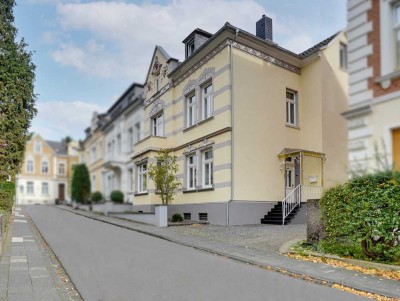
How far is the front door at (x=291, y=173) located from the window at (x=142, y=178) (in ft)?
27.7

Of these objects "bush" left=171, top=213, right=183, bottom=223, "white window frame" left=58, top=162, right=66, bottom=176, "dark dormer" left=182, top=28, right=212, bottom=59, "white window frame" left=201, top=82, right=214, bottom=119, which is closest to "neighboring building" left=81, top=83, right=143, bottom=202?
"dark dormer" left=182, top=28, right=212, bottom=59

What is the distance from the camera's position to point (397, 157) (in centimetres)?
272

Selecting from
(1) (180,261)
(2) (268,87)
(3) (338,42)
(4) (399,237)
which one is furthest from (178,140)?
(3) (338,42)

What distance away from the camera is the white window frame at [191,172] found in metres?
19.3

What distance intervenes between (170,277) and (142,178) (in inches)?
651

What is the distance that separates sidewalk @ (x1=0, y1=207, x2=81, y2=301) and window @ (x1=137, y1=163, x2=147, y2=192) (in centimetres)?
1217

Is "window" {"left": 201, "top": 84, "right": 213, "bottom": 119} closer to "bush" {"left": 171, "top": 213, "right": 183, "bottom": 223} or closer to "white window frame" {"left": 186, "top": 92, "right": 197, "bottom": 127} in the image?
"white window frame" {"left": 186, "top": 92, "right": 197, "bottom": 127}

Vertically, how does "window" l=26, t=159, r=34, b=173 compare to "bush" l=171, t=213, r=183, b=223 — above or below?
above

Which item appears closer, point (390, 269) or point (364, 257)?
point (390, 269)

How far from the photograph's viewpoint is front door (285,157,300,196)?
17.8 meters

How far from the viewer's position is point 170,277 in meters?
6.93

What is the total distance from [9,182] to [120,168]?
1415 centimetres

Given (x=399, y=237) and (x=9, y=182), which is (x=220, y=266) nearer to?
(x=399, y=237)

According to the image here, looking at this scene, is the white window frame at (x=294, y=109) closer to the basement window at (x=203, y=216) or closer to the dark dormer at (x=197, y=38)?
the dark dormer at (x=197, y=38)
